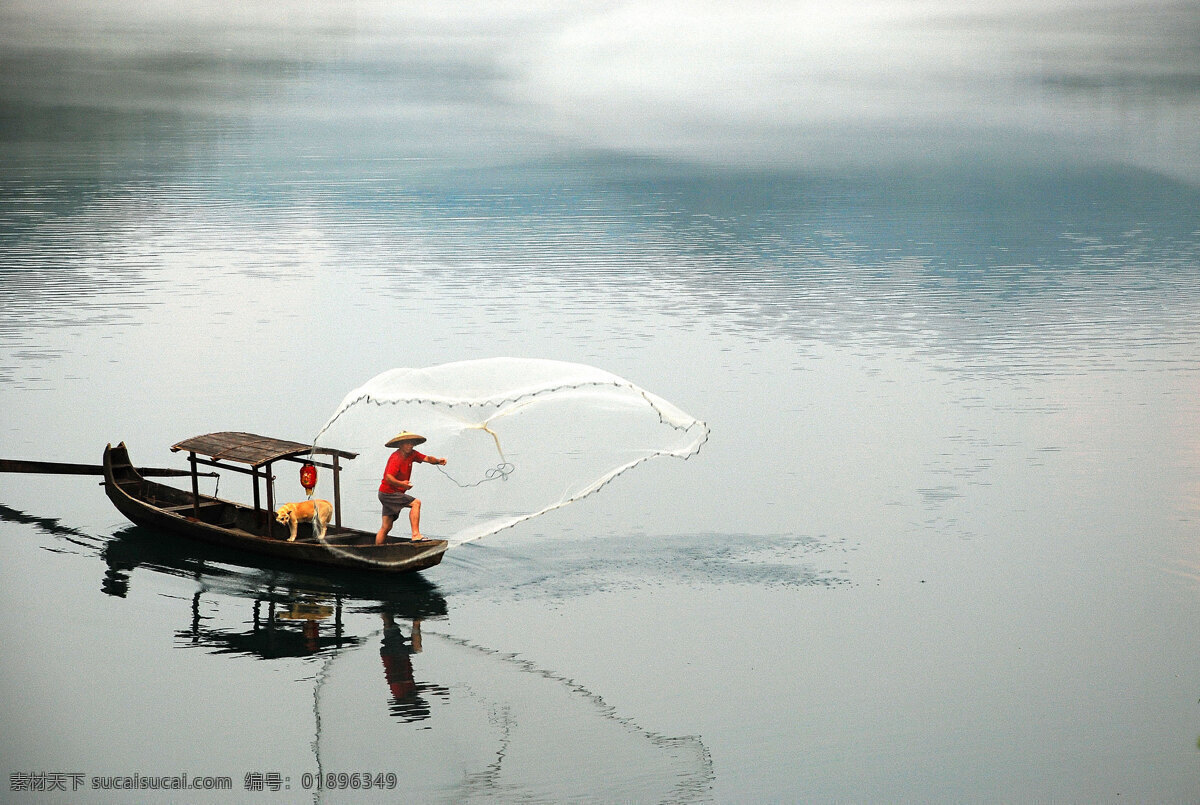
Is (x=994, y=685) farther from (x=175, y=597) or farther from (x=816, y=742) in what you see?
(x=175, y=597)

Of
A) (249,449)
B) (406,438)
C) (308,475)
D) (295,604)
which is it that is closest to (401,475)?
(406,438)

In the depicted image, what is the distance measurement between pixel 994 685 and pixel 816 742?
187 cm

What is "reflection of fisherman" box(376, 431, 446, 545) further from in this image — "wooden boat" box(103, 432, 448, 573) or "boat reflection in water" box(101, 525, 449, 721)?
"boat reflection in water" box(101, 525, 449, 721)

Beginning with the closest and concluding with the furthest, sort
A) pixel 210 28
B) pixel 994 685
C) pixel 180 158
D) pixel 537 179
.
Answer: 1. pixel 994 685
2. pixel 537 179
3. pixel 180 158
4. pixel 210 28

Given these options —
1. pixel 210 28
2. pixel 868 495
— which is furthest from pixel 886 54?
pixel 868 495

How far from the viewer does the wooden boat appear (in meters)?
12.8

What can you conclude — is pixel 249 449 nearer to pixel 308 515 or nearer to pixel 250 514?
pixel 308 515

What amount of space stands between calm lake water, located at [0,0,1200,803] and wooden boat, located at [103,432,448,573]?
303mm

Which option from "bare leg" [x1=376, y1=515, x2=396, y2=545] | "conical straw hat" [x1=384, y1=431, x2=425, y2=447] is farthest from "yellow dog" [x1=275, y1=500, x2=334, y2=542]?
"conical straw hat" [x1=384, y1=431, x2=425, y2=447]

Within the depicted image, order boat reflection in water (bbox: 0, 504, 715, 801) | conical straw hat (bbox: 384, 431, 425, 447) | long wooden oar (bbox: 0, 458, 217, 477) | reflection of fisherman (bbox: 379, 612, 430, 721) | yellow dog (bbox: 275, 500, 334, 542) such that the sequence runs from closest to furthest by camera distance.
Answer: boat reflection in water (bbox: 0, 504, 715, 801) → reflection of fisherman (bbox: 379, 612, 430, 721) → conical straw hat (bbox: 384, 431, 425, 447) → yellow dog (bbox: 275, 500, 334, 542) → long wooden oar (bbox: 0, 458, 217, 477)

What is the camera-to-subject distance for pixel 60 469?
52.5ft

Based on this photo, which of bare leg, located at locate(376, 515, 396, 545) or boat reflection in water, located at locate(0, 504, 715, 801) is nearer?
boat reflection in water, located at locate(0, 504, 715, 801)

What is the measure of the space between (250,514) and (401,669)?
11.5ft

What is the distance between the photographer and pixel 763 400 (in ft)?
70.4
